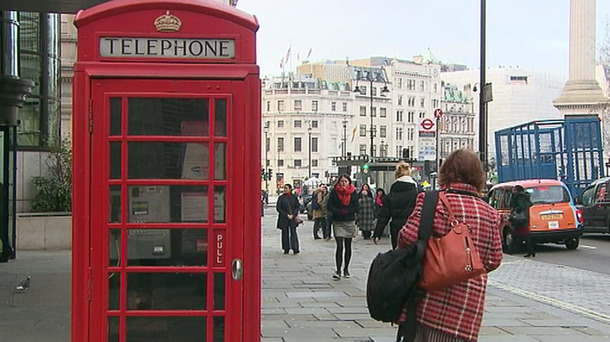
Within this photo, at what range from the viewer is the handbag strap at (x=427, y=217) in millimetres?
4188

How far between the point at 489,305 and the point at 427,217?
21.4ft

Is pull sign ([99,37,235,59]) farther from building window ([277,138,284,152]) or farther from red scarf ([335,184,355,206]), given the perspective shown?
building window ([277,138,284,152])

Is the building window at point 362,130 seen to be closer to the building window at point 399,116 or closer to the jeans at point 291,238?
the building window at point 399,116

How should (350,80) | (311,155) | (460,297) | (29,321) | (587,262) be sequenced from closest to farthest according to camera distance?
(460,297), (29,321), (587,262), (311,155), (350,80)

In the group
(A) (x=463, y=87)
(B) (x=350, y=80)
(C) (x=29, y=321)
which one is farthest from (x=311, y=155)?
(C) (x=29, y=321)

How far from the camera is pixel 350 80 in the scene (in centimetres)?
12731

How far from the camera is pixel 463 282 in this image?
424 centimetres

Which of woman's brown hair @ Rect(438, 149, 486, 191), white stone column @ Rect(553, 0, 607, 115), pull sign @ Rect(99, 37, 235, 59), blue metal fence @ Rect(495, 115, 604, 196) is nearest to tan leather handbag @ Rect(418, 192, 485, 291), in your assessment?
woman's brown hair @ Rect(438, 149, 486, 191)

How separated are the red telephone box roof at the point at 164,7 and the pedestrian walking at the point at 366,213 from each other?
1619cm

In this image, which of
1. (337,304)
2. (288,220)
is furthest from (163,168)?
(288,220)

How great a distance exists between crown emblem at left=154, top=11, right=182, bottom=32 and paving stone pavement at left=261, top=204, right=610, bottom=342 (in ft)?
12.4

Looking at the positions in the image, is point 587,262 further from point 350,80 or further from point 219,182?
point 350,80

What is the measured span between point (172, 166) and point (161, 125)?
0.94 ft

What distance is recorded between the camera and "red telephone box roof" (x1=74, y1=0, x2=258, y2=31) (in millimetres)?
5070
